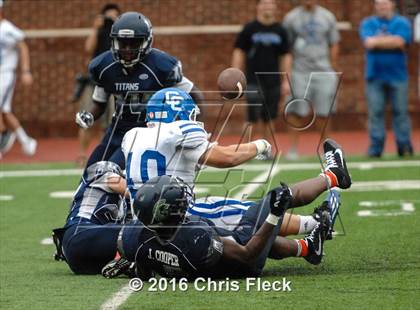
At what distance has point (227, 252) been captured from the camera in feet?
24.4

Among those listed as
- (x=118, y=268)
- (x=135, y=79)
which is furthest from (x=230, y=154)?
(x=135, y=79)

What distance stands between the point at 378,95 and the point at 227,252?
27.6 ft

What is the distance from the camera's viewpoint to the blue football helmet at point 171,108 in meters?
7.77

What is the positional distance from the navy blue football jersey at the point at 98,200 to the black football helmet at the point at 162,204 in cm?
117

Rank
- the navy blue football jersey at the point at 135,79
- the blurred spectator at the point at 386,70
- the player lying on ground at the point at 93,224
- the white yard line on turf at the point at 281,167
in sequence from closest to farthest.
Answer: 1. the player lying on ground at the point at 93,224
2. the navy blue football jersey at the point at 135,79
3. the white yard line on turf at the point at 281,167
4. the blurred spectator at the point at 386,70

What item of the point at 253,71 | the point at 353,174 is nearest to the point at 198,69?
the point at 253,71

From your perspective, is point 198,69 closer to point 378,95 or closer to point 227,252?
point 378,95

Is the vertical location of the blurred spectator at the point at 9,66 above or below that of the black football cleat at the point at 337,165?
below

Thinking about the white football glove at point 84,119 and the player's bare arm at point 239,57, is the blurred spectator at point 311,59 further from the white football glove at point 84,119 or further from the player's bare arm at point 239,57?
the white football glove at point 84,119

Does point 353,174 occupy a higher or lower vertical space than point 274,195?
lower

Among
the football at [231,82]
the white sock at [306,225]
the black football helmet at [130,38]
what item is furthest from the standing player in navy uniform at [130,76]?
the white sock at [306,225]

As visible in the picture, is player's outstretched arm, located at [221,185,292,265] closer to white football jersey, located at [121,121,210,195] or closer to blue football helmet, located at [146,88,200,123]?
white football jersey, located at [121,121,210,195]

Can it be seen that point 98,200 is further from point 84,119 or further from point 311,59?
point 311,59

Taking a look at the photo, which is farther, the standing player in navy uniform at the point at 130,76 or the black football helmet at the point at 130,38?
the standing player in navy uniform at the point at 130,76
